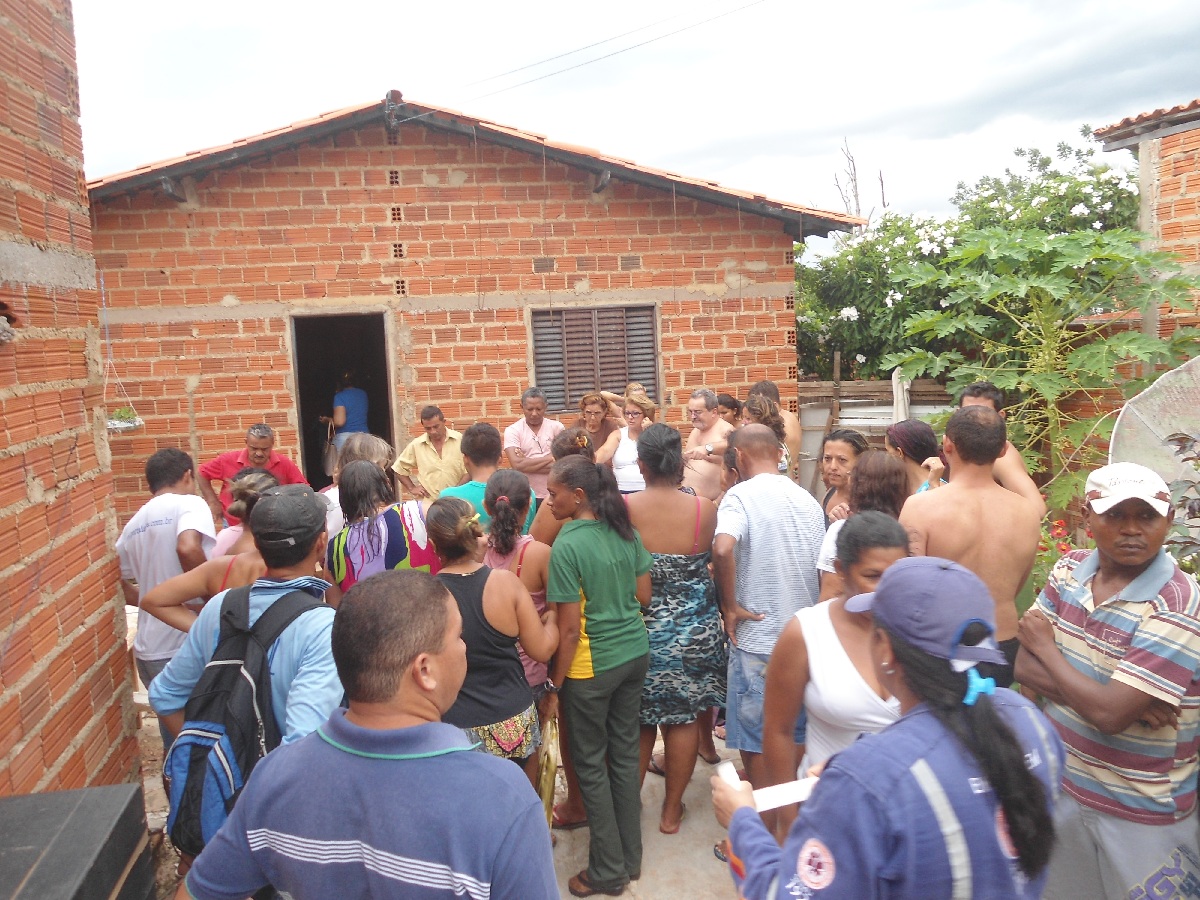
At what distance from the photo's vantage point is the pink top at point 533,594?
378cm

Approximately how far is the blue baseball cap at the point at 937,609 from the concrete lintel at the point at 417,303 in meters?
7.21

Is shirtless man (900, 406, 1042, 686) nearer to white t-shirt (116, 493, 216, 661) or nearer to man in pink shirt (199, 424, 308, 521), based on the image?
white t-shirt (116, 493, 216, 661)

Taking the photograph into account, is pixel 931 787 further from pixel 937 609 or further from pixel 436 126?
pixel 436 126

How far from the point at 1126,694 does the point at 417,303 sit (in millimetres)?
7036

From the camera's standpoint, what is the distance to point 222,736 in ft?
7.88

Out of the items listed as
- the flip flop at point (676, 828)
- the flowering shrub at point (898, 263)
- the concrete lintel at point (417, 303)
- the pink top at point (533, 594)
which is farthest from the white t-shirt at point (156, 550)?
the flowering shrub at point (898, 263)

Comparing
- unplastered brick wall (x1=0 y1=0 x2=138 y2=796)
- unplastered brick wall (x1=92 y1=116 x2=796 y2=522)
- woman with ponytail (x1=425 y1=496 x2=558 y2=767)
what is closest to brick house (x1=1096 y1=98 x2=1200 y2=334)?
unplastered brick wall (x1=92 y1=116 x2=796 y2=522)

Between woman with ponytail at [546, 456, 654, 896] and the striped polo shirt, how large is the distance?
5.51 feet

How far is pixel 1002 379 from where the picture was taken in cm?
838

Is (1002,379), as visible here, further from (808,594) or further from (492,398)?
(808,594)

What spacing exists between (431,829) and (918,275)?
813cm

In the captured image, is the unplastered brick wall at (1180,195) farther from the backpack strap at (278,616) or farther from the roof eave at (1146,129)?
the backpack strap at (278,616)

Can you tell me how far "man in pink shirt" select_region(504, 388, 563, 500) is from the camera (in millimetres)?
7148

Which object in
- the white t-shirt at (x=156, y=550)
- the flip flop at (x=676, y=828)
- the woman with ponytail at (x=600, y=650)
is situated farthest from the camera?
the flip flop at (x=676, y=828)
